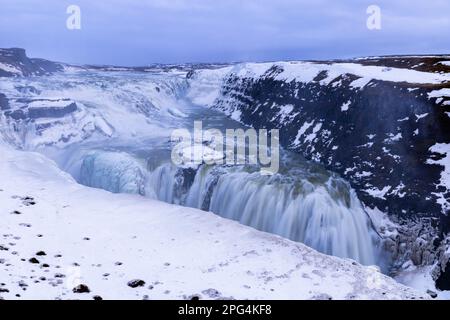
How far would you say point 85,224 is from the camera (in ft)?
45.8

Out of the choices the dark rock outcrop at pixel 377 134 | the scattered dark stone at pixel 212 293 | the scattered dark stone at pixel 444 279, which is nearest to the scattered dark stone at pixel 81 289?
the scattered dark stone at pixel 212 293

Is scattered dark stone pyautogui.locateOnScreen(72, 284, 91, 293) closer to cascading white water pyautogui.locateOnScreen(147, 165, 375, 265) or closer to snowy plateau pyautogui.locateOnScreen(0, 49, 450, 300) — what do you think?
snowy plateau pyautogui.locateOnScreen(0, 49, 450, 300)

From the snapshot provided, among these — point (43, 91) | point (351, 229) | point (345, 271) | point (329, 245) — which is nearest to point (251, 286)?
point (345, 271)

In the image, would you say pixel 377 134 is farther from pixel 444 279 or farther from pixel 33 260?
pixel 33 260

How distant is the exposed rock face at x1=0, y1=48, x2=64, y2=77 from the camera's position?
244 ft

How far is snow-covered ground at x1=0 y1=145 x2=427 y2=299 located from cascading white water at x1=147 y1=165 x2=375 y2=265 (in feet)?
13.4

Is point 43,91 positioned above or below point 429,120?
above

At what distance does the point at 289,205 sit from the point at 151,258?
906cm

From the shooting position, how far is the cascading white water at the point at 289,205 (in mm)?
17781

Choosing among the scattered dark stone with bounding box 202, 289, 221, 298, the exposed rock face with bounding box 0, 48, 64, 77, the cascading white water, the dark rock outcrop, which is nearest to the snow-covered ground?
the scattered dark stone with bounding box 202, 289, 221, 298

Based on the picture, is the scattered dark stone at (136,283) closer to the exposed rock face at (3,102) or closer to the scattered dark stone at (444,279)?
the scattered dark stone at (444,279)

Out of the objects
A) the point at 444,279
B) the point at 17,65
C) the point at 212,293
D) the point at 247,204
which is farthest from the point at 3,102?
the point at 17,65
